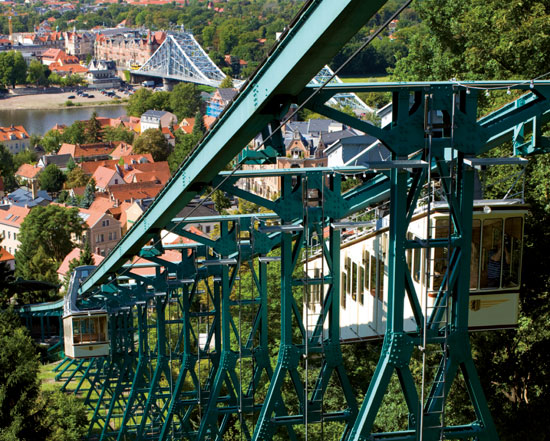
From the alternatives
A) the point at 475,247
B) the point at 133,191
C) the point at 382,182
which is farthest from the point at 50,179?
the point at 382,182

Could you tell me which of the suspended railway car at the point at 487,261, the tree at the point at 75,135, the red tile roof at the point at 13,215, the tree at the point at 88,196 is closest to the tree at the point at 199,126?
the tree at the point at 75,135

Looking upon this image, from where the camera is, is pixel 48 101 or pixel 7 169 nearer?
pixel 7 169

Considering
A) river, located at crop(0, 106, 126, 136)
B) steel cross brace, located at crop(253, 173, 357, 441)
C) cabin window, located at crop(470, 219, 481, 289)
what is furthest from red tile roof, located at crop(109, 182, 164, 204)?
cabin window, located at crop(470, 219, 481, 289)

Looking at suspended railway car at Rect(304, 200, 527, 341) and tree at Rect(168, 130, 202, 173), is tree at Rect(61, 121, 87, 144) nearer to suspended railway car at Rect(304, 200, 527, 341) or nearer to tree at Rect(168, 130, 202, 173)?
tree at Rect(168, 130, 202, 173)

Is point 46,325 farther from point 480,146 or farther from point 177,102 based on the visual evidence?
point 177,102

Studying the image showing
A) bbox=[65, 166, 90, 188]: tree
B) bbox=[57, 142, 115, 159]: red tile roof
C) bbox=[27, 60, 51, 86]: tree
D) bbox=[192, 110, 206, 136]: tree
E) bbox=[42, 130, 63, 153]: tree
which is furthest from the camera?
bbox=[27, 60, 51, 86]: tree

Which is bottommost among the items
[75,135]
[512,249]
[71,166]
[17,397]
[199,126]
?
[17,397]

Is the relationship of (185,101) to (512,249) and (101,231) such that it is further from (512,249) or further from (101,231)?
(512,249)
